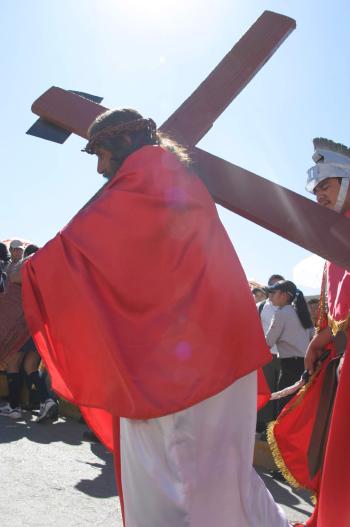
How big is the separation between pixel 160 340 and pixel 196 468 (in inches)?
20.1

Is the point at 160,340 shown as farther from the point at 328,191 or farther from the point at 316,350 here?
the point at 316,350

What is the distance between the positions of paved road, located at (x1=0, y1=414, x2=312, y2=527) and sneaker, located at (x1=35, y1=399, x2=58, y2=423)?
521 millimetres

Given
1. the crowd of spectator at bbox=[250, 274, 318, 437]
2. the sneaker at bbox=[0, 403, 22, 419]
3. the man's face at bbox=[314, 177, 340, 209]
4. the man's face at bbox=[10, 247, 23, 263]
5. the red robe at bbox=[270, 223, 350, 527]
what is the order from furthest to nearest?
the man's face at bbox=[10, 247, 23, 263], the sneaker at bbox=[0, 403, 22, 419], the crowd of spectator at bbox=[250, 274, 318, 437], the man's face at bbox=[314, 177, 340, 209], the red robe at bbox=[270, 223, 350, 527]

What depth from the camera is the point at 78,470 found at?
495 cm

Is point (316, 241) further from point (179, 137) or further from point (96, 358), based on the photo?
point (96, 358)

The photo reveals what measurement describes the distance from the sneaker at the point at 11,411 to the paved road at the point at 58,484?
2.25ft

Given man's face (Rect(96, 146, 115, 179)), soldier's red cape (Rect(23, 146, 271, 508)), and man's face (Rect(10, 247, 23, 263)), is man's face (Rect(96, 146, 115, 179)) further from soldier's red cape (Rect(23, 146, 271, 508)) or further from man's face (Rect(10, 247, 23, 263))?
man's face (Rect(10, 247, 23, 263))

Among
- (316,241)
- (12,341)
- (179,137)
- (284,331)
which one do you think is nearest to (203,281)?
(316,241)

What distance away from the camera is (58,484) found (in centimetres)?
439

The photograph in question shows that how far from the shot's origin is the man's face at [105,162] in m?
2.84

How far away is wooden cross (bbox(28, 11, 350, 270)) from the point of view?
2.87 m

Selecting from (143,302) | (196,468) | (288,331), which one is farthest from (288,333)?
(143,302)

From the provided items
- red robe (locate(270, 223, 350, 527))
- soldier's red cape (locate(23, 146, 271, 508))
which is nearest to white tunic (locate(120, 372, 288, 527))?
soldier's red cape (locate(23, 146, 271, 508))

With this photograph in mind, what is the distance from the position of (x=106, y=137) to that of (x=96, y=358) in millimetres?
1009
